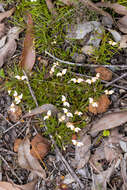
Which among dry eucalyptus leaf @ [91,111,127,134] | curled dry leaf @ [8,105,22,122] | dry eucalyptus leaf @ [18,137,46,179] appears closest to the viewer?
dry eucalyptus leaf @ [91,111,127,134]

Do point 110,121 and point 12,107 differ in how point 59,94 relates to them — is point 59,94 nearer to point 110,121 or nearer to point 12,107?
point 12,107

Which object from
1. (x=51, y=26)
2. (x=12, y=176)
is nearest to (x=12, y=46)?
(x=51, y=26)

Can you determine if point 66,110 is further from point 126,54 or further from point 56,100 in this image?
point 126,54

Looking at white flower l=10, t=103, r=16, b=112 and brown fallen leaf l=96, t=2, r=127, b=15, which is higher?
brown fallen leaf l=96, t=2, r=127, b=15

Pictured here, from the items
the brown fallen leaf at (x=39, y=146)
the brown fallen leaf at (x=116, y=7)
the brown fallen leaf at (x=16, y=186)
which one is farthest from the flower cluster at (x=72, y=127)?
the brown fallen leaf at (x=116, y=7)

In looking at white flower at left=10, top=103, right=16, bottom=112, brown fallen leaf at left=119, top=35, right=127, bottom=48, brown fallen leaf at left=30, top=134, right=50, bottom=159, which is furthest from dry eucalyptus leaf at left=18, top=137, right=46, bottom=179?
brown fallen leaf at left=119, top=35, right=127, bottom=48

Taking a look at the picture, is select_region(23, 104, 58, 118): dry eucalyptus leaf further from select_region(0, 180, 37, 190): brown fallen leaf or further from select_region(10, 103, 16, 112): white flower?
select_region(0, 180, 37, 190): brown fallen leaf
